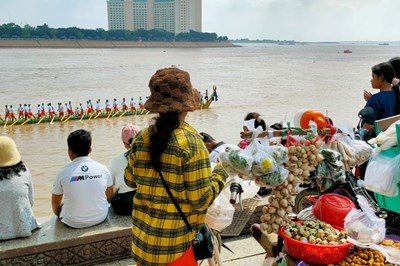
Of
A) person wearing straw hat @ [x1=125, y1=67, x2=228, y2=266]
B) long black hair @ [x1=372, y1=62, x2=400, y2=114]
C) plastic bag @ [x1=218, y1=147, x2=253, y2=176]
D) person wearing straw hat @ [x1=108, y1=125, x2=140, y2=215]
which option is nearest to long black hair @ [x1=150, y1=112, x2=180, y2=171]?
person wearing straw hat @ [x1=125, y1=67, x2=228, y2=266]

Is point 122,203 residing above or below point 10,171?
below

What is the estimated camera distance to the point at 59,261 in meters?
3.48

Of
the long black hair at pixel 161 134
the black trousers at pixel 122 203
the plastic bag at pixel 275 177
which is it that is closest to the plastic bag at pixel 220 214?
the plastic bag at pixel 275 177

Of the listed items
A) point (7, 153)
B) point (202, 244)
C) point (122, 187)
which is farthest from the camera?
point (122, 187)

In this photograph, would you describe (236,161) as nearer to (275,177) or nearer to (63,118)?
(275,177)

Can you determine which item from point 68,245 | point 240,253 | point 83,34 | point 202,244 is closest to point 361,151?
point 202,244

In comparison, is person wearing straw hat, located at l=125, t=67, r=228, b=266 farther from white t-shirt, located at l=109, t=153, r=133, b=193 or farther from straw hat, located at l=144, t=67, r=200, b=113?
white t-shirt, located at l=109, t=153, r=133, b=193

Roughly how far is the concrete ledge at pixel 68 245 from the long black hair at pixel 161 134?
5.32 ft

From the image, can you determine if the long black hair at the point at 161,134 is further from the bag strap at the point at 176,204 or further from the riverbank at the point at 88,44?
the riverbank at the point at 88,44

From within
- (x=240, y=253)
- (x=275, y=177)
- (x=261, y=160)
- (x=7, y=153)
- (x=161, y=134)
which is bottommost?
(x=240, y=253)

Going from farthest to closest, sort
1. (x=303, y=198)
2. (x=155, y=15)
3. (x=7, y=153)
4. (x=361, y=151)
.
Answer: (x=155, y=15) → (x=303, y=198) → (x=7, y=153) → (x=361, y=151)

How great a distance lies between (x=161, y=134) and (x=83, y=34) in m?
122

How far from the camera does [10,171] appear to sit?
340 centimetres

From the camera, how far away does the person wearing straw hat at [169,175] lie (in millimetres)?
2174
